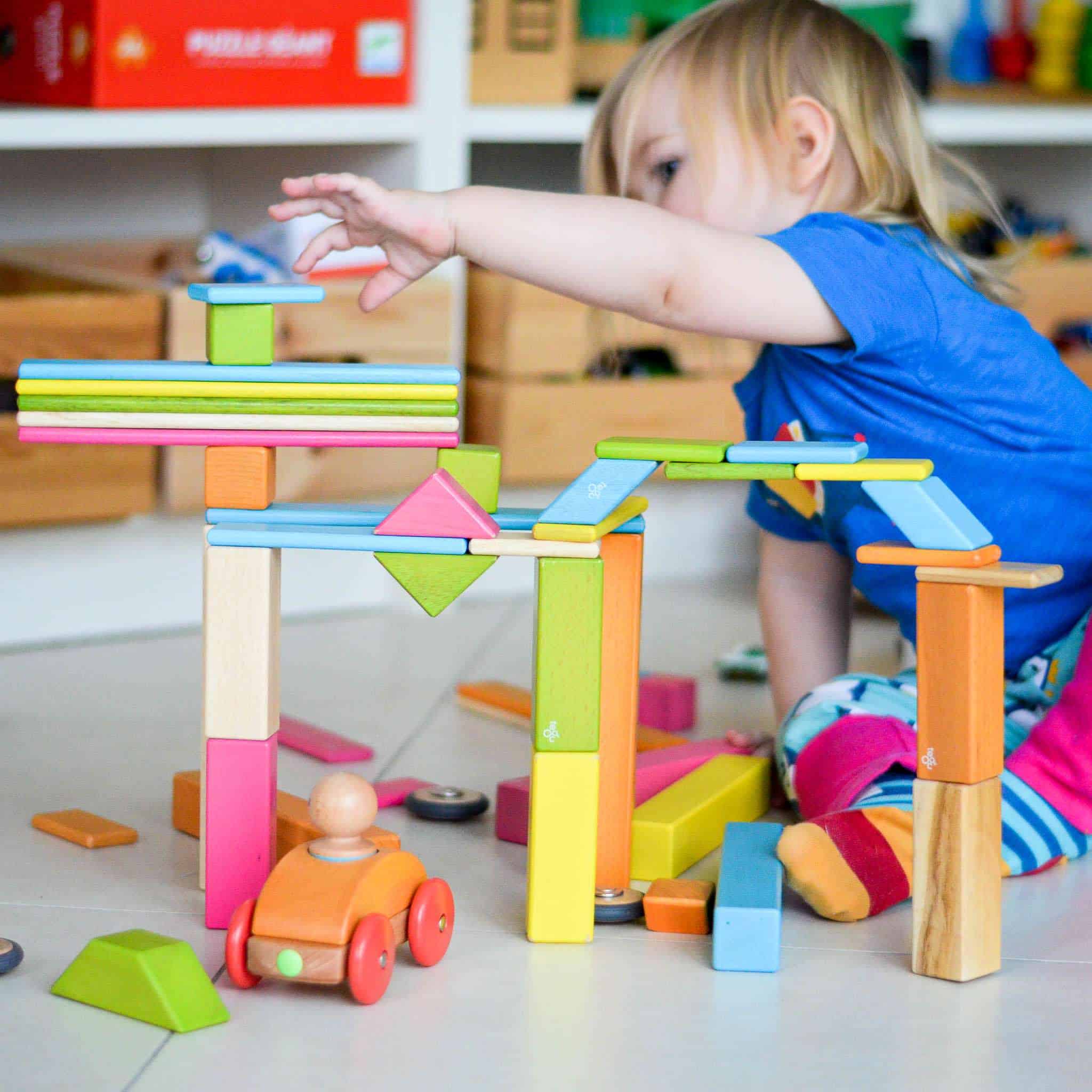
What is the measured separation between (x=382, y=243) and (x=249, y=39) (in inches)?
22.8

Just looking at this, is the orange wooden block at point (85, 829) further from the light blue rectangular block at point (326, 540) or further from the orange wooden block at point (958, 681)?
the orange wooden block at point (958, 681)

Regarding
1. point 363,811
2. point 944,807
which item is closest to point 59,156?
point 363,811

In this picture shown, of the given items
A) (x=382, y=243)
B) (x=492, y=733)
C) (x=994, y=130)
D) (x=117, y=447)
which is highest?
(x=994, y=130)

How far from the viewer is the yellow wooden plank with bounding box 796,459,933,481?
0.74m

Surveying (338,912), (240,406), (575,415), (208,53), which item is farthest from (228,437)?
(575,415)

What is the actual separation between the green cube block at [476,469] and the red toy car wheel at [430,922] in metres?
0.19

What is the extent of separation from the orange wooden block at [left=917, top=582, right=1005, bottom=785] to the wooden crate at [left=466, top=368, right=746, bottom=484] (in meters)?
0.77

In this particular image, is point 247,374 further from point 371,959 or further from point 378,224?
point 371,959

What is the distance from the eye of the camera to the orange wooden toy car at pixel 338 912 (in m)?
0.71

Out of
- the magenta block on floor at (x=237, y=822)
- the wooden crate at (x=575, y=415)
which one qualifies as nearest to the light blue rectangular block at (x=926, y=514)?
the magenta block on floor at (x=237, y=822)

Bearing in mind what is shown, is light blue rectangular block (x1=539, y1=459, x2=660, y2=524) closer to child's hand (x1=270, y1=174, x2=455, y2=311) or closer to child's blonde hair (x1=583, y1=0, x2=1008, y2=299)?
child's hand (x1=270, y1=174, x2=455, y2=311)

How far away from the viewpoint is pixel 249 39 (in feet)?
4.47

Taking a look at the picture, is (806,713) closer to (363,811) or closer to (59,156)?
(363,811)

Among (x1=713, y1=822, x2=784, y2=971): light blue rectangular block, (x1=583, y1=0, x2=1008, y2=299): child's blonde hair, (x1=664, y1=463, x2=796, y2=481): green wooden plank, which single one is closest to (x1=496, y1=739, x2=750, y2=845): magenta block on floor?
(x1=713, y1=822, x2=784, y2=971): light blue rectangular block
